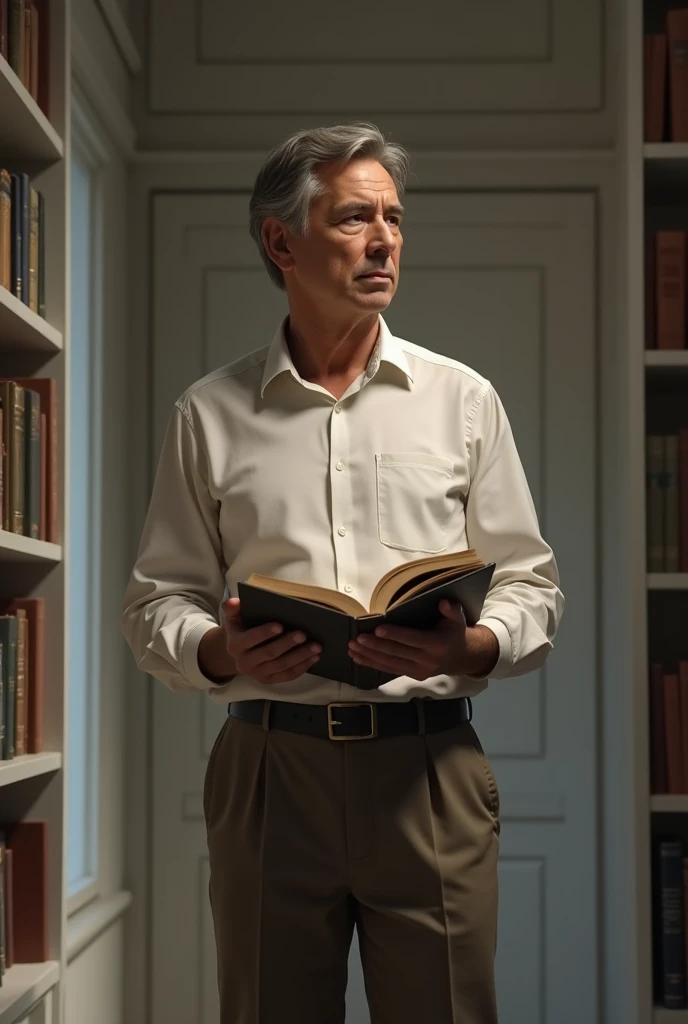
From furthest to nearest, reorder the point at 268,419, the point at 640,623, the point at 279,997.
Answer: the point at 640,623, the point at 268,419, the point at 279,997

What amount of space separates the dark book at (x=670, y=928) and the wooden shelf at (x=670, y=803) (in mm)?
73

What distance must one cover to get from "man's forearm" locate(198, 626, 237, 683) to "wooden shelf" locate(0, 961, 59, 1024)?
2.02 ft

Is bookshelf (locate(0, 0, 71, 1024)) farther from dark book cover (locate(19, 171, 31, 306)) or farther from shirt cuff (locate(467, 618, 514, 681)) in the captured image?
shirt cuff (locate(467, 618, 514, 681))

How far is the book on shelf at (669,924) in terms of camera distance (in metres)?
2.58

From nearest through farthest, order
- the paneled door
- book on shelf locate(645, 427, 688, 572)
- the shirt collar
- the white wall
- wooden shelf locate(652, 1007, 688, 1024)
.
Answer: the shirt collar → wooden shelf locate(652, 1007, 688, 1024) → book on shelf locate(645, 427, 688, 572) → the white wall → the paneled door

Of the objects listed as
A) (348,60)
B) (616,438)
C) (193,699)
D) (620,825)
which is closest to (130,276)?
(348,60)

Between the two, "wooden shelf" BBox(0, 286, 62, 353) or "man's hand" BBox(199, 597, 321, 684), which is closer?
"man's hand" BBox(199, 597, 321, 684)

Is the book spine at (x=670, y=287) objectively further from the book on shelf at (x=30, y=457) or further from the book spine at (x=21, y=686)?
the book spine at (x=21, y=686)

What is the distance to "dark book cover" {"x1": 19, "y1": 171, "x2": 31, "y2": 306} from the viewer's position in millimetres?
2209

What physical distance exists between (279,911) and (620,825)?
1729mm

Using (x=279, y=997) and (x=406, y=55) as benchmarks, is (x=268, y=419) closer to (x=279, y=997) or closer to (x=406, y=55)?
(x=279, y=997)

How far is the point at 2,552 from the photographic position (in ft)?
6.92

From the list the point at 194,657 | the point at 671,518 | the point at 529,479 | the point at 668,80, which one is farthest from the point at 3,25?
the point at 529,479

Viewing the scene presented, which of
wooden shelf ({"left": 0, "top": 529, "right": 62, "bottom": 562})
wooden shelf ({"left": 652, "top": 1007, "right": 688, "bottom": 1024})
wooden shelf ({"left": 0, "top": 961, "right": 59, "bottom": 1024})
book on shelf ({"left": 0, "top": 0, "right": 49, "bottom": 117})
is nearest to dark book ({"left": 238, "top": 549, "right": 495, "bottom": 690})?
wooden shelf ({"left": 0, "top": 529, "right": 62, "bottom": 562})
